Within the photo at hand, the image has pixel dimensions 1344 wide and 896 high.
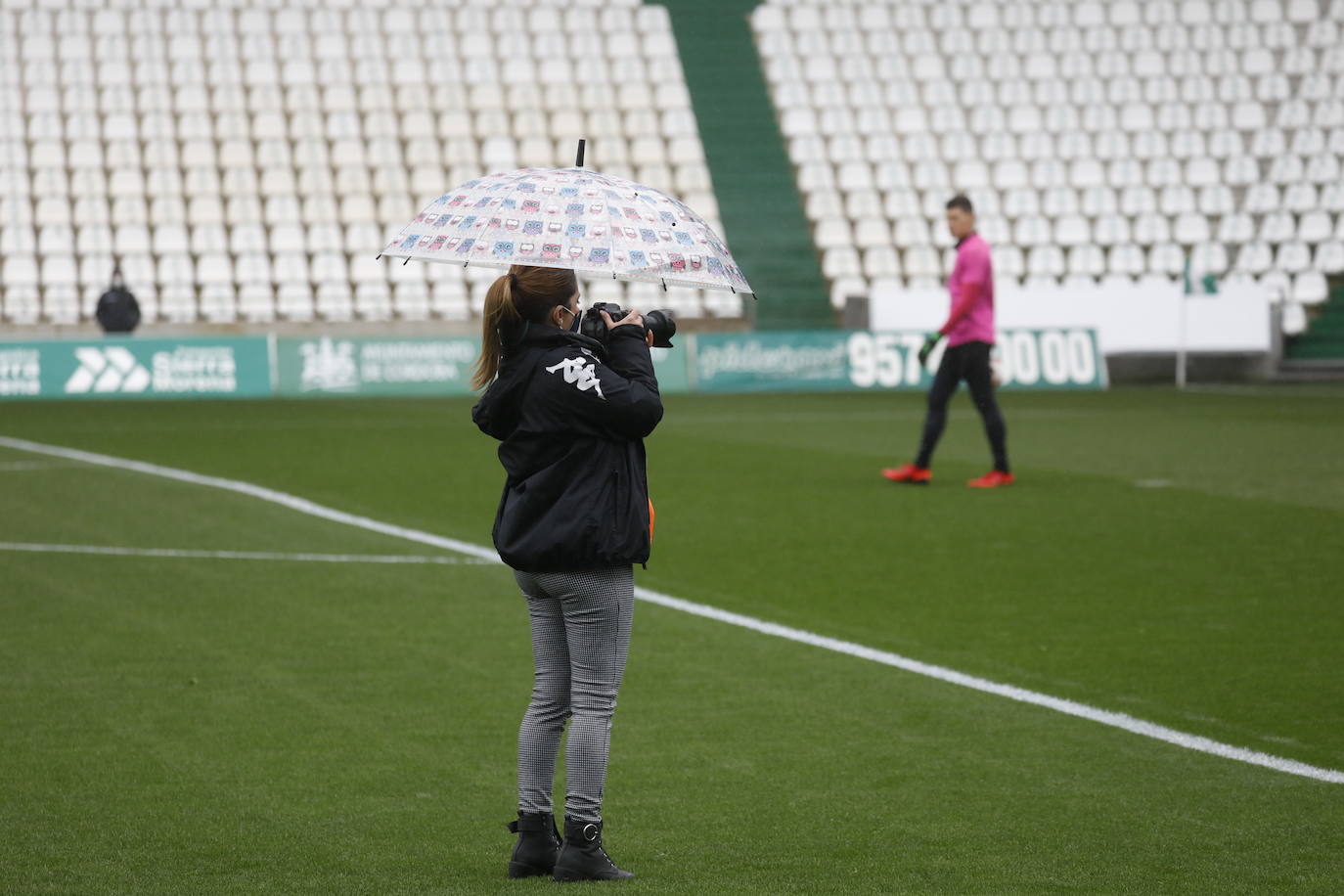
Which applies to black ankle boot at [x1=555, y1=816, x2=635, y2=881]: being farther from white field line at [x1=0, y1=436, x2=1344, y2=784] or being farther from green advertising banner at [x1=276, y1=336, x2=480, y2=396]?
green advertising banner at [x1=276, y1=336, x2=480, y2=396]

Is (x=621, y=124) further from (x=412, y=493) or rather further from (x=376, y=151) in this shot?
(x=412, y=493)

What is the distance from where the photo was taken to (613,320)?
4.78 metres

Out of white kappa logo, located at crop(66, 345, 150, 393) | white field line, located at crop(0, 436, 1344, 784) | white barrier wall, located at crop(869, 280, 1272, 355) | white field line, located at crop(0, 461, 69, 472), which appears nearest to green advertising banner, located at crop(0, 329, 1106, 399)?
white kappa logo, located at crop(66, 345, 150, 393)

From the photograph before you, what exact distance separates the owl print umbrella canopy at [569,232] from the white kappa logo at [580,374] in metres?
0.24

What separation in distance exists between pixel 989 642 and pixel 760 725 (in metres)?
1.96

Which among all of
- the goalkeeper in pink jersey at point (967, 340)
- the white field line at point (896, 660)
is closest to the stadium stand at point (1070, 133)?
the goalkeeper in pink jersey at point (967, 340)

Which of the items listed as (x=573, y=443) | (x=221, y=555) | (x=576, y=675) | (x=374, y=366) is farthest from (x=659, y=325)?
(x=374, y=366)

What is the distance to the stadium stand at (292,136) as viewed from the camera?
105 feet

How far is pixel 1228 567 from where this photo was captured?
34.4ft

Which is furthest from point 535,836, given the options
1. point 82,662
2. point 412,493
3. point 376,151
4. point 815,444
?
point 376,151

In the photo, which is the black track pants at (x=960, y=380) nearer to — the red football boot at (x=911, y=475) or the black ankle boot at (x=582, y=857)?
the red football boot at (x=911, y=475)

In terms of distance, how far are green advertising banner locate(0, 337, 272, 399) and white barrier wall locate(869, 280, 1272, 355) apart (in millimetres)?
10344

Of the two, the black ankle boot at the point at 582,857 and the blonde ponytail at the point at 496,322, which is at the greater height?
the blonde ponytail at the point at 496,322

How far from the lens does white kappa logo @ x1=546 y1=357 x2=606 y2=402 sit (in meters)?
4.65
